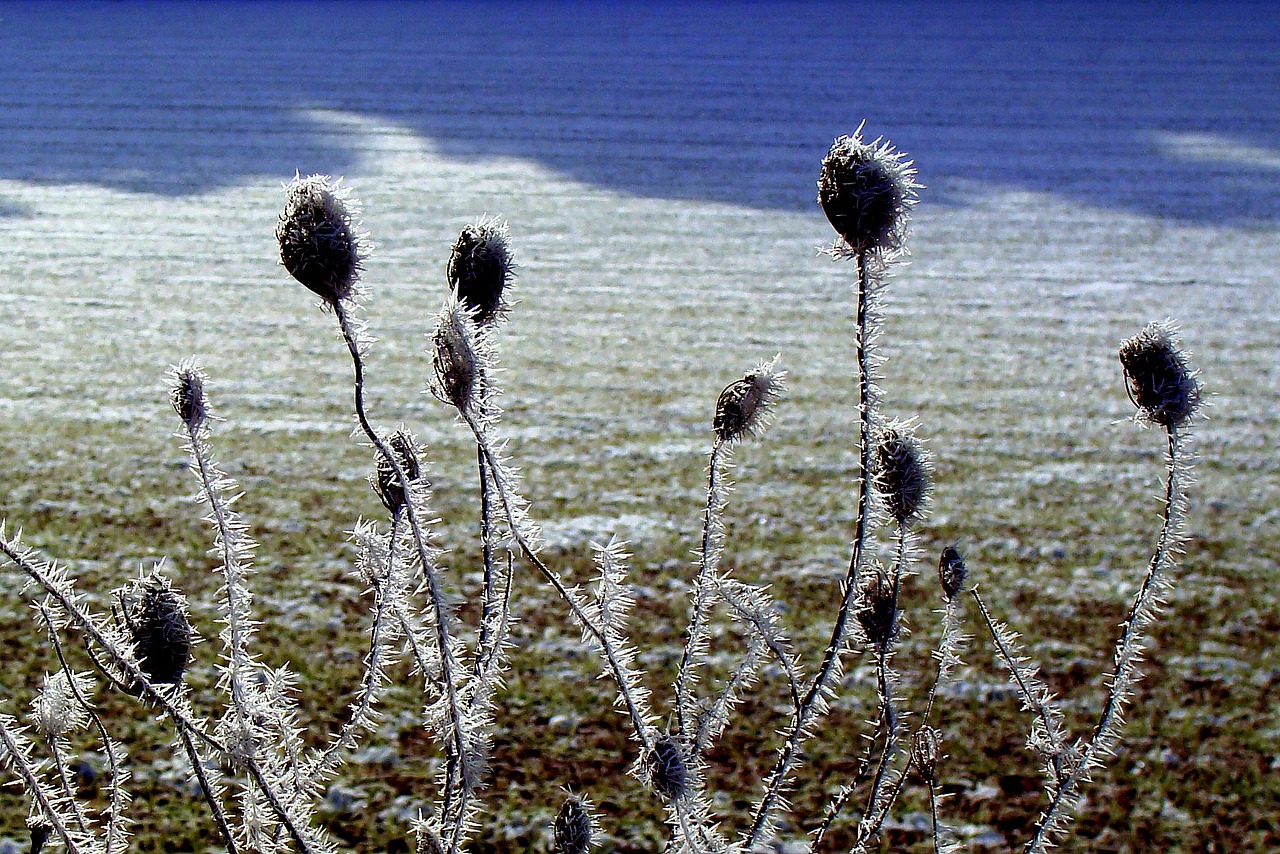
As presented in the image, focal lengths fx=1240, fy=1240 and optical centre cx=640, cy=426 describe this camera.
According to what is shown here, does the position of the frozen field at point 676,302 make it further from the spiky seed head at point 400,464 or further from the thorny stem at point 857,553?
the spiky seed head at point 400,464

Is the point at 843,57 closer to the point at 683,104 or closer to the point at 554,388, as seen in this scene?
the point at 683,104

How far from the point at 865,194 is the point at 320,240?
163 millimetres

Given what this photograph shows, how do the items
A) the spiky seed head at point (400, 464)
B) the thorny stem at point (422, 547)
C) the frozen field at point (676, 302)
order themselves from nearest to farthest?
the thorny stem at point (422, 547)
the spiky seed head at point (400, 464)
the frozen field at point (676, 302)

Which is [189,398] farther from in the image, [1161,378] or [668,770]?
[1161,378]

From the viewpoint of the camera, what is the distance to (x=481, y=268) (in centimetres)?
44

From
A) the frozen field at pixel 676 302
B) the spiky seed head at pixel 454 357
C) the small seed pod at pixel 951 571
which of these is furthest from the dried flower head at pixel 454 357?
the frozen field at pixel 676 302

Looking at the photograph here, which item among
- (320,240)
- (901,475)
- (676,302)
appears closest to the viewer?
(320,240)

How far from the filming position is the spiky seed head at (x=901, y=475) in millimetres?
453

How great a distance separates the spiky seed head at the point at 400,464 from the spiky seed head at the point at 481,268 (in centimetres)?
5

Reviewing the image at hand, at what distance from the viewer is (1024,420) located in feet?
4.82

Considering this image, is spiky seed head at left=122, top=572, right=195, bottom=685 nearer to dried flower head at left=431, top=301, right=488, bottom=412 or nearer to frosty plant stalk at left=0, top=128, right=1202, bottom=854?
frosty plant stalk at left=0, top=128, right=1202, bottom=854

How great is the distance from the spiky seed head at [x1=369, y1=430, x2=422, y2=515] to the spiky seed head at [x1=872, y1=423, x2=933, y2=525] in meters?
0.17

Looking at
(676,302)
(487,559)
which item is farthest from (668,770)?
(676,302)

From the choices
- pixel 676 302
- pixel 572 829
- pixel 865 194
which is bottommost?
pixel 572 829
